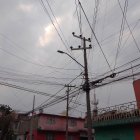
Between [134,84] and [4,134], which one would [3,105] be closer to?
[4,134]

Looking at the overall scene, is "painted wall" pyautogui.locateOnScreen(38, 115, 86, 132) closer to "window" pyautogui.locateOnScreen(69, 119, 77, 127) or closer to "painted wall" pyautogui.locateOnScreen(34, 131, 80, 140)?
"window" pyautogui.locateOnScreen(69, 119, 77, 127)

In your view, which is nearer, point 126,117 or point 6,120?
point 126,117

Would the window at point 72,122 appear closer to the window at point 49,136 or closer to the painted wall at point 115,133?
the window at point 49,136

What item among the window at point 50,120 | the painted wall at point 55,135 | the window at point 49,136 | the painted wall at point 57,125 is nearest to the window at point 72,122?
the painted wall at point 57,125

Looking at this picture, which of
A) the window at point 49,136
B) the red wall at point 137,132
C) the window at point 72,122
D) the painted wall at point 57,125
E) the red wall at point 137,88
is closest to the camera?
the red wall at point 137,132

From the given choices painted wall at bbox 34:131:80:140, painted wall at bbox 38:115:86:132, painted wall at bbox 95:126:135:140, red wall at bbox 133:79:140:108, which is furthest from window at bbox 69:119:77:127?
red wall at bbox 133:79:140:108

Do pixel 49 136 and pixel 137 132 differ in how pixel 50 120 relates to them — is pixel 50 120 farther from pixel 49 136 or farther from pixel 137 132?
pixel 137 132

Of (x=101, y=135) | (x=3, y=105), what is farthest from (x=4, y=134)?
(x=101, y=135)

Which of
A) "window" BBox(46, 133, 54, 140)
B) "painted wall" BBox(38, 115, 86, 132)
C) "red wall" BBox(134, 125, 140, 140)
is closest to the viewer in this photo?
"red wall" BBox(134, 125, 140, 140)

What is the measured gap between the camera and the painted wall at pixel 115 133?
17.0 metres

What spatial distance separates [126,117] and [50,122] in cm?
2051

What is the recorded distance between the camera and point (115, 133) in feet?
60.2

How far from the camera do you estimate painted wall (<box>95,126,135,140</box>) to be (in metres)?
17.0

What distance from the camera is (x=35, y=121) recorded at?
116ft
